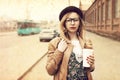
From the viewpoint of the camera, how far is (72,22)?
1.66 metres

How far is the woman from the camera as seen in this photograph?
1.63m

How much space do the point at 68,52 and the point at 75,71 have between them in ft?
0.36

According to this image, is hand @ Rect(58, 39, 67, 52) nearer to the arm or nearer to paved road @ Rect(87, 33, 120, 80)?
the arm

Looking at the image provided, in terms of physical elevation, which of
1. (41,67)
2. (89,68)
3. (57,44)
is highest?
(57,44)

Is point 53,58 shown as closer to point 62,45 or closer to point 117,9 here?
point 62,45

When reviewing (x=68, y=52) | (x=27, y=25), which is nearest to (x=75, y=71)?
(x=68, y=52)

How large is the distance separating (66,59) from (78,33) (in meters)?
0.18

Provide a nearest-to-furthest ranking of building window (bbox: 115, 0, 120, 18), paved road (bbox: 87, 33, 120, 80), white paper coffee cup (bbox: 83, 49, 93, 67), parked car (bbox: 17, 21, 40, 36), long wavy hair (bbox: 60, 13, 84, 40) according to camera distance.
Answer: white paper coffee cup (bbox: 83, 49, 93, 67) → long wavy hair (bbox: 60, 13, 84, 40) → paved road (bbox: 87, 33, 120, 80) → parked car (bbox: 17, 21, 40, 36) → building window (bbox: 115, 0, 120, 18)

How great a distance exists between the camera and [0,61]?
4.73 m

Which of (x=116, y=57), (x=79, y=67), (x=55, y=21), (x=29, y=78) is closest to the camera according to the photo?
(x=79, y=67)

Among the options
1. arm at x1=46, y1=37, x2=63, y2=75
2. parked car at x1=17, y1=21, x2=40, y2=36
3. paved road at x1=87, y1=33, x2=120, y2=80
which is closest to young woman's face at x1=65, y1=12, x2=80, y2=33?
arm at x1=46, y1=37, x2=63, y2=75

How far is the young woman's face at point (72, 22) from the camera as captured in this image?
1.67 m

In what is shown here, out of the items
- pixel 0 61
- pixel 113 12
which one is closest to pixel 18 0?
pixel 0 61

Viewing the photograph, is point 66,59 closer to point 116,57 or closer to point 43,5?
point 43,5
